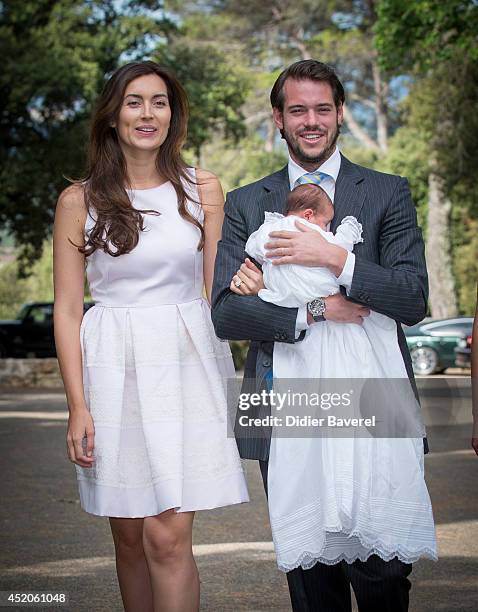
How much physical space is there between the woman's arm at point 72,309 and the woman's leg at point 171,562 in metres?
A: 0.37

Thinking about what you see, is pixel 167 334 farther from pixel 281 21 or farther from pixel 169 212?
pixel 281 21

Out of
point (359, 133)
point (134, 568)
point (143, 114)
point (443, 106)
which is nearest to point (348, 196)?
point (143, 114)

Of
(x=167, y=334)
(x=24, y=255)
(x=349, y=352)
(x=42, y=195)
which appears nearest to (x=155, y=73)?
(x=167, y=334)

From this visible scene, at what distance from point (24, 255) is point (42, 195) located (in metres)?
3.39

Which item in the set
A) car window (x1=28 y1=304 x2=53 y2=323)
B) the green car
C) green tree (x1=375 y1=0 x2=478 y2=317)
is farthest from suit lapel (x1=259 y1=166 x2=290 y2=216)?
car window (x1=28 y1=304 x2=53 y2=323)

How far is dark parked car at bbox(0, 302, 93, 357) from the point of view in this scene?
32969 mm

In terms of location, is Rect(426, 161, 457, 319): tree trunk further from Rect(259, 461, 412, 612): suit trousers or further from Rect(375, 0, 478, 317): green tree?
Rect(259, 461, 412, 612): suit trousers

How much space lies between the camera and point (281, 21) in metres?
54.8

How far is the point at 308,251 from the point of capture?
4121 mm

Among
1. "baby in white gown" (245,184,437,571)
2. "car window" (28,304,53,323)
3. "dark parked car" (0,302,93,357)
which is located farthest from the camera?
"car window" (28,304,53,323)

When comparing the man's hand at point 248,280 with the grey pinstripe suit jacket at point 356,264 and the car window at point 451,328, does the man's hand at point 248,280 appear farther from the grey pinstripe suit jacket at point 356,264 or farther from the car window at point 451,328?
the car window at point 451,328

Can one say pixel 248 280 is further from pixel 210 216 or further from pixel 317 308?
pixel 210 216

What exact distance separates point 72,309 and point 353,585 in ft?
4.92

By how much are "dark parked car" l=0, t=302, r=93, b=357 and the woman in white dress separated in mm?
28396
